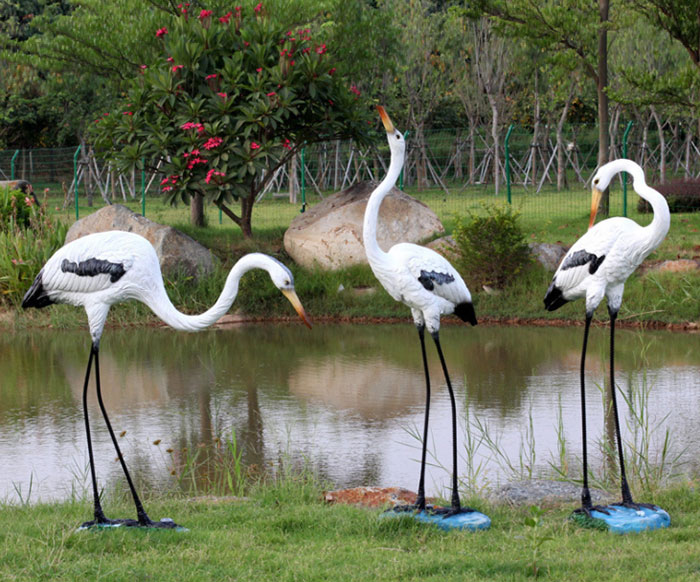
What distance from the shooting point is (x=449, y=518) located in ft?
17.1

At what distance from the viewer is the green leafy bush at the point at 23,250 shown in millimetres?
13242

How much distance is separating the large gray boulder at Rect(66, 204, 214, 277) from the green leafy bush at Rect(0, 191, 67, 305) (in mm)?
358

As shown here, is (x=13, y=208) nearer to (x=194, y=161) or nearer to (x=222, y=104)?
(x=194, y=161)

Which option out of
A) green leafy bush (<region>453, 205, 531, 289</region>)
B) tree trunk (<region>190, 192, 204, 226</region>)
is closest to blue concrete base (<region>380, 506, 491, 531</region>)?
green leafy bush (<region>453, 205, 531, 289</region>)

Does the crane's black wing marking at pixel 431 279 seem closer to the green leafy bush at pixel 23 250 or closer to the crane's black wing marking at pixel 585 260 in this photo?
the crane's black wing marking at pixel 585 260

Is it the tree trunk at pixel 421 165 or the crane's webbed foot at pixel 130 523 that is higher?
the tree trunk at pixel 421 165

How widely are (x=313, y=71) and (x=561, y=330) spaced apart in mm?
4940

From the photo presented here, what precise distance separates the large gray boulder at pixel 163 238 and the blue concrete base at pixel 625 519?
29.2 feet

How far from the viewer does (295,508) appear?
5.49 meters

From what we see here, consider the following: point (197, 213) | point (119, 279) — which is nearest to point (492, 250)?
point (197, 213)

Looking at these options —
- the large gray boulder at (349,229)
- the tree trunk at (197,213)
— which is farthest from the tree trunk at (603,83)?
the tree trunk at (197,213)

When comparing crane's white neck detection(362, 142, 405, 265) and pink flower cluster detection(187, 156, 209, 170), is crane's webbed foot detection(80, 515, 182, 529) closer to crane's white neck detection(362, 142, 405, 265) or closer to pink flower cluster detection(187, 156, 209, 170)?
crane's white neck detection(362, 142, 405, 265)

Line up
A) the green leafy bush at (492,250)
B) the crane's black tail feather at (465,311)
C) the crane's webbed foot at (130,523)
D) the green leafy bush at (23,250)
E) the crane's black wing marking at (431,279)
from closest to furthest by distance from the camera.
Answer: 1. the crane's webbed foot at (130,523)
2. the crane's black wing marking at (431,279)
3. the crane's black tail feather at (465,311)
4. the green leafy bush at (492,250)
5. the green leafy bush at (23,250)

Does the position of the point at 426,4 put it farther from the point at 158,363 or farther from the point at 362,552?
the point at 362,552
